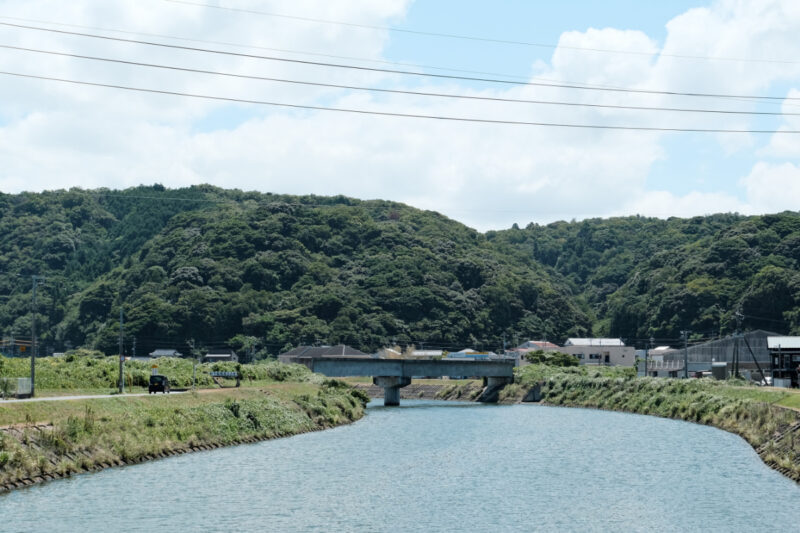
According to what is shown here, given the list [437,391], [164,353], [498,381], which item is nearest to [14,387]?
[498,381]

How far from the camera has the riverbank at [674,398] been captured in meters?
59.5

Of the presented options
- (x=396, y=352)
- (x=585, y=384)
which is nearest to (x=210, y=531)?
(x=585, y=384)

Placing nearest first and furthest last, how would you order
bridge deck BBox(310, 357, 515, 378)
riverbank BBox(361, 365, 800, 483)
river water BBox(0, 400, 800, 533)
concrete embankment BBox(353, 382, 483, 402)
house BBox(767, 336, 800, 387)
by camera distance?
river water BBox(0, 400, 800, 533) → riverbank BBox(361, 365, 800, 483) → house BBox(767, 336, 800, 387) → bridge deck BBox(310, 357, 515, 378) → concrete embankment BBox(353, 382, 483, 402)

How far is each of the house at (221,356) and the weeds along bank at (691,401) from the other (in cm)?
6046

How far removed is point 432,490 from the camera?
46312 mm

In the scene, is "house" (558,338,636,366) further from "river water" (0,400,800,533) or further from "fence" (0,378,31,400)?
"fence" (0,378,31,400)

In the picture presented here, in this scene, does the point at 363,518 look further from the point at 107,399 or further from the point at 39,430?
the point at 107,399

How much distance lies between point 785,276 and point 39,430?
15757cm

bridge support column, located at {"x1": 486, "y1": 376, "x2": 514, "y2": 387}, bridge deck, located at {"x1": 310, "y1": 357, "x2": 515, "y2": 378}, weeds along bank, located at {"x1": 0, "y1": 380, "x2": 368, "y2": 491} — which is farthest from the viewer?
bridge support column, located at {"x1": 486, "y1": 376, "x2": 514, "y2": 387}

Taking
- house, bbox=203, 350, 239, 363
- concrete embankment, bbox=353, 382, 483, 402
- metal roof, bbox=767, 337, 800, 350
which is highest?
metal roof, bbox=767, 337, 800, 350

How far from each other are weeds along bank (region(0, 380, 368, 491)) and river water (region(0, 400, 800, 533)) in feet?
4.63

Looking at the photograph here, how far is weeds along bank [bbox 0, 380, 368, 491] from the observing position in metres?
45.6

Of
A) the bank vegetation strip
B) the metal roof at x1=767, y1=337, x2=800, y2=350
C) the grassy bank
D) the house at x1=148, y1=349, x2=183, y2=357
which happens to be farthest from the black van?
the house at x1=148, y1=349, x2=183, y2=357

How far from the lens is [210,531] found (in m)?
35.4
